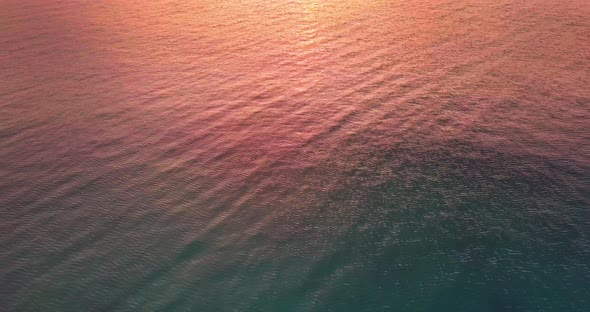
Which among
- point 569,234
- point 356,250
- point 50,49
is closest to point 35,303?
point 356,250

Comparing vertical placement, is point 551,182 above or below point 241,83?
below

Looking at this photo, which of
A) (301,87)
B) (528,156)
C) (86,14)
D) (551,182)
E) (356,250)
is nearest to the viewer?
(356,250)

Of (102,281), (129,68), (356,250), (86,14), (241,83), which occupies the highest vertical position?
(86,14)

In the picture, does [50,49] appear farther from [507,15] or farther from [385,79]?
[507,15]

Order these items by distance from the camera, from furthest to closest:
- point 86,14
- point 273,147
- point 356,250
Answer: point 86,14
point 273,147
point 356,250

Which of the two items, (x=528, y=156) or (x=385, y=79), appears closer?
(x=528, y=156)

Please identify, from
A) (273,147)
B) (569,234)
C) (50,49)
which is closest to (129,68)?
(50,49)
